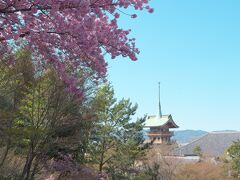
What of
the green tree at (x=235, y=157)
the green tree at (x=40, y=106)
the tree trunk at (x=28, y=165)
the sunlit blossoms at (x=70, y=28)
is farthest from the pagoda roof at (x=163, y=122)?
the sunlit blossoms at (x=70, y=28)

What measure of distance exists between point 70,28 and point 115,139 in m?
23.6

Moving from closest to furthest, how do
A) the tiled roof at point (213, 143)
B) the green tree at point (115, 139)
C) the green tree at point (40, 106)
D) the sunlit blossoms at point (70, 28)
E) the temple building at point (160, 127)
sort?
the sunlit blossoms at point (70, 28), the green tree at point (40, 106), the green tree at point (115, 139), the tiled roof at point (213, 143), the temple building at point (160, 127)

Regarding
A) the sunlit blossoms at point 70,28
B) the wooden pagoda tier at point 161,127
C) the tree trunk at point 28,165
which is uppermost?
the wooden pagoda tier at point 161,127

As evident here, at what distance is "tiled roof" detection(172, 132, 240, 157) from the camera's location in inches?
2313

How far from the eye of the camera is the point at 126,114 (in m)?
28.8

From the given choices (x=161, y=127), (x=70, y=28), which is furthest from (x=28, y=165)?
(x=161, y=127)

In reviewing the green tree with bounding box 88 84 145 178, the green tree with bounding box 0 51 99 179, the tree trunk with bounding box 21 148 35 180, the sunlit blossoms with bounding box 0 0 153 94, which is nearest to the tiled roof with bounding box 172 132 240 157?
the green tree with bounding box 88 84 145 178

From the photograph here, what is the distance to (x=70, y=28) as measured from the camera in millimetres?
4801

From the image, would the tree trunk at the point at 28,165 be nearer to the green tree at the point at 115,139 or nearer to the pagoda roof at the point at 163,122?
the green tree at the point at 115,139

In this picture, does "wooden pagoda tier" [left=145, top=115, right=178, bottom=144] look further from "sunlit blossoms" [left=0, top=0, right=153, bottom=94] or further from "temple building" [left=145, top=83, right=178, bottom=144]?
"sunlit blossoms" [left=0, top=0, right=153, bottom=94]

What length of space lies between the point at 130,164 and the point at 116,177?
263 centimetres

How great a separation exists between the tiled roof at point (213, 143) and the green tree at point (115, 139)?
30.3 m

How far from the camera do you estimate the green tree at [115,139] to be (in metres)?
26.8

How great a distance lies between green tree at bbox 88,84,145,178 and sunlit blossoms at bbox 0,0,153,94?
20.8 meters
